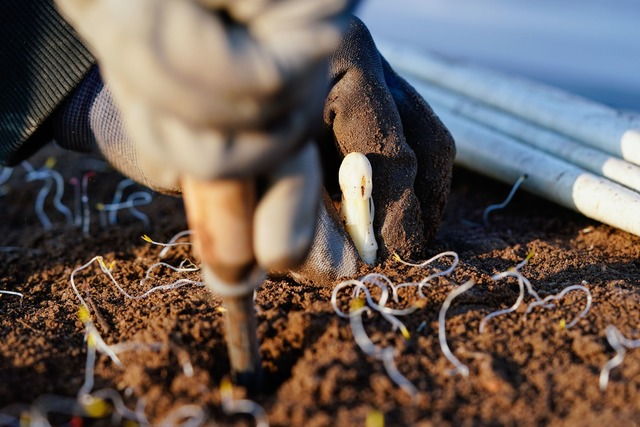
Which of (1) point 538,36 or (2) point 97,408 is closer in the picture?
(2) point 97,408

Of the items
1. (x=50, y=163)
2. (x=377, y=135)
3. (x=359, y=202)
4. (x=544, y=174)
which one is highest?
(x=377, y=135)

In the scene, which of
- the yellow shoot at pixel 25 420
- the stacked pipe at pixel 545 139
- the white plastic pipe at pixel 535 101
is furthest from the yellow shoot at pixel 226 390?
the white plastic pipe at pixel 535 101

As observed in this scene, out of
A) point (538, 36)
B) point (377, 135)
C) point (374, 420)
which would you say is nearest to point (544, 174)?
point (377, 135)

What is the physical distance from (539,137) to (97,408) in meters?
1.42

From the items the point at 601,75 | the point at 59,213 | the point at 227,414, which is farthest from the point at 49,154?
the point at 601,75

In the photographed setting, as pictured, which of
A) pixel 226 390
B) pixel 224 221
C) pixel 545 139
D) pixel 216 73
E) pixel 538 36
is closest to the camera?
pixel 216 73

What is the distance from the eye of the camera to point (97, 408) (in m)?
1.09

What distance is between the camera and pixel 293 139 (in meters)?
0.90

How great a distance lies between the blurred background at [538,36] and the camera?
9.89 feet

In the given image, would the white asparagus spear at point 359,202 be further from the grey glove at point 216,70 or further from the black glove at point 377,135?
the grey glove at point 216,70

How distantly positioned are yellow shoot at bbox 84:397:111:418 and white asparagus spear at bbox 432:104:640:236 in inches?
47.1

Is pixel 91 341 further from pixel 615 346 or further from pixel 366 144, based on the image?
pixel 615 346

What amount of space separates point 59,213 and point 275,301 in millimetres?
1066

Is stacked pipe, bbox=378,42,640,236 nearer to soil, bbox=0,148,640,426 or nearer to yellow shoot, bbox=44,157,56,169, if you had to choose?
soil, bbox=0,148,640,426
